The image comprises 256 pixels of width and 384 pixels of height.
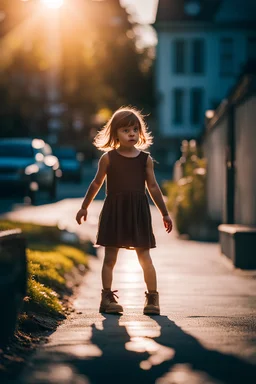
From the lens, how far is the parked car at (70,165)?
4481 centimetres

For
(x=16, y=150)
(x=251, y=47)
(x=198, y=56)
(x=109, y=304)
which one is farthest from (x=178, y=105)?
(x=109, y=304)

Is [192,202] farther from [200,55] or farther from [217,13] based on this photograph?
[217,13]

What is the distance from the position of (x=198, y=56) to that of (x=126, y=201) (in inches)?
2059

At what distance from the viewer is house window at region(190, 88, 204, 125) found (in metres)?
59.7

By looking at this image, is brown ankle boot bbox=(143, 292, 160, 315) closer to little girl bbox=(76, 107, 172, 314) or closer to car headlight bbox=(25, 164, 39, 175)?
little girl bbox=(76, 107, 172, 314)

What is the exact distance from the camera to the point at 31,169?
1164 inches

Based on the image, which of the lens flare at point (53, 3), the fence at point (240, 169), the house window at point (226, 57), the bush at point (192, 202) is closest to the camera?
the fence at point (240, 169)

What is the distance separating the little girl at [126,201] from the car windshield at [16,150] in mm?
22438

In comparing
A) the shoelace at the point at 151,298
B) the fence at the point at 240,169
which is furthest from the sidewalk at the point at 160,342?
the fence at the point at 240,169

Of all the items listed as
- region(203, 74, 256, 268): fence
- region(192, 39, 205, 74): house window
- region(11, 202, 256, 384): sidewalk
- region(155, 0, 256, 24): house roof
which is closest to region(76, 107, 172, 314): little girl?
region(11, 202, 256, 384): sidewalk

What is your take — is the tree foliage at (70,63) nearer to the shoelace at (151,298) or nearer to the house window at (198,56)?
the house window at (198,56)

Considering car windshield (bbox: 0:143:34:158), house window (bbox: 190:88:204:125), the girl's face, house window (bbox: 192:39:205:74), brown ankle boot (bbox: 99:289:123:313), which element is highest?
house window (bbox: 192:39:205:74)

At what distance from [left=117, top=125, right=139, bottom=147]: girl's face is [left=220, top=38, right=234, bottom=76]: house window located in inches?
2051

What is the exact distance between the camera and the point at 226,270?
13.8m
